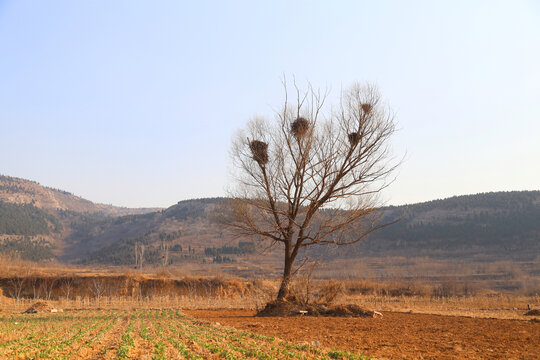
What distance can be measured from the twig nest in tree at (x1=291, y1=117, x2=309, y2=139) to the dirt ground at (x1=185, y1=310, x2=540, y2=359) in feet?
25.1

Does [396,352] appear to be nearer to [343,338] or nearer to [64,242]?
[343,338]

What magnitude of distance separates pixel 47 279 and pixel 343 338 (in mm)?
36977

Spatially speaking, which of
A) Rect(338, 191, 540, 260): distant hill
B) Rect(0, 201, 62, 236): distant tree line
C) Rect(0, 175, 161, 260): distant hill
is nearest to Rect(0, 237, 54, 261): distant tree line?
Rect(0, 175, 161, 260): distant hill

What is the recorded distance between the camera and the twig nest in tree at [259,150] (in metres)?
18.9

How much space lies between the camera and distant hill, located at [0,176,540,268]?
63.4 metres

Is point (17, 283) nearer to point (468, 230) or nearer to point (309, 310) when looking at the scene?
point (309, 310)

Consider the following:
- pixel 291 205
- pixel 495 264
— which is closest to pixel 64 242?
pixel 495 264

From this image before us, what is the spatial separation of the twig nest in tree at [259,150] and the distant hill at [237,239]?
89.1 ft

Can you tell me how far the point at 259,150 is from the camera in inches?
744

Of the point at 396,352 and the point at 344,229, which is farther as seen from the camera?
the point at 344,229

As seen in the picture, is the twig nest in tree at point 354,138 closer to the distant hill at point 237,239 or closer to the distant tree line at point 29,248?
the distant hill at point 237,239

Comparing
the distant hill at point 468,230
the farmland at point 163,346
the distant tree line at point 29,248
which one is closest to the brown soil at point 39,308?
the farmland at point 163,346

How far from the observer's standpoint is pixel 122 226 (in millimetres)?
106250

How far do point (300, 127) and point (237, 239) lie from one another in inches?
2499
